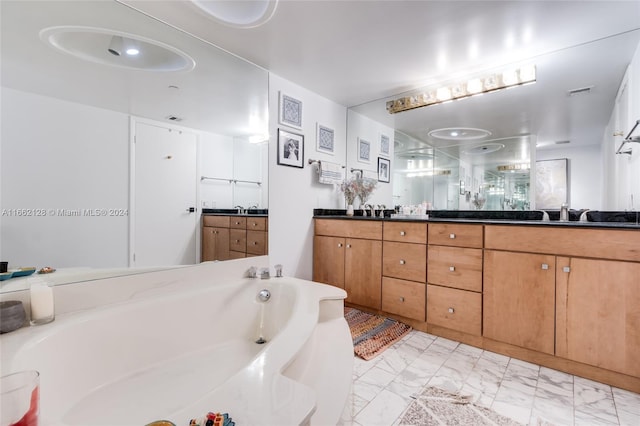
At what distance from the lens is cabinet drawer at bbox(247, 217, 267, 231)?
7.90 ft

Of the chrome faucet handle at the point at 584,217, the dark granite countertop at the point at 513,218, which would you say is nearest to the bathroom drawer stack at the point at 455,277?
the dark granite countertop at the point at 513,218

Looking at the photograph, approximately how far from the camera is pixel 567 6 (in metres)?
1.65

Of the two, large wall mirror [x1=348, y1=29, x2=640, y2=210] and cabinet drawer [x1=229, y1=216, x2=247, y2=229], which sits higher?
large wall mirror [x1=348, y1=29, x2=640, y2=210]

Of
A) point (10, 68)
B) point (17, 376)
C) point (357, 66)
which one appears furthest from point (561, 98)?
point (10, 68)

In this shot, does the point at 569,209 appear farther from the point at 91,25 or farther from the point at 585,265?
the point at 91,25

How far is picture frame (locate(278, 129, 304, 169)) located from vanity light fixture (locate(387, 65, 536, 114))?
112 centimetres

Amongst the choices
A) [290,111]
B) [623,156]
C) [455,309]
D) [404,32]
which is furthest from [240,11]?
[623,156]

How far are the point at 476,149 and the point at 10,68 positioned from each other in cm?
323

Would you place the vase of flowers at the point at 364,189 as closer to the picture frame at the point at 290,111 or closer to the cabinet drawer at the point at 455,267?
the picture frame at the point at 290,111

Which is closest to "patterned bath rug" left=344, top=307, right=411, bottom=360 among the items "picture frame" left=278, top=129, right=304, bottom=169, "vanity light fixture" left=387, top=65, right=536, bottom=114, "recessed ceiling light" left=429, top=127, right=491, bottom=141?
"picture frame" left=278, top=129, right=304, bottom=169

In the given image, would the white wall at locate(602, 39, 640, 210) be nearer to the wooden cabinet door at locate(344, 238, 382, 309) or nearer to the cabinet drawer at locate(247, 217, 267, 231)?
the wooden cabinet door at locate(344, 238, 382, 309)

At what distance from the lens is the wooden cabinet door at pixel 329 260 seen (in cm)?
285

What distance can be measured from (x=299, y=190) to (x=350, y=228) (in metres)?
0.65

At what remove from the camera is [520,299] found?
184 cm
